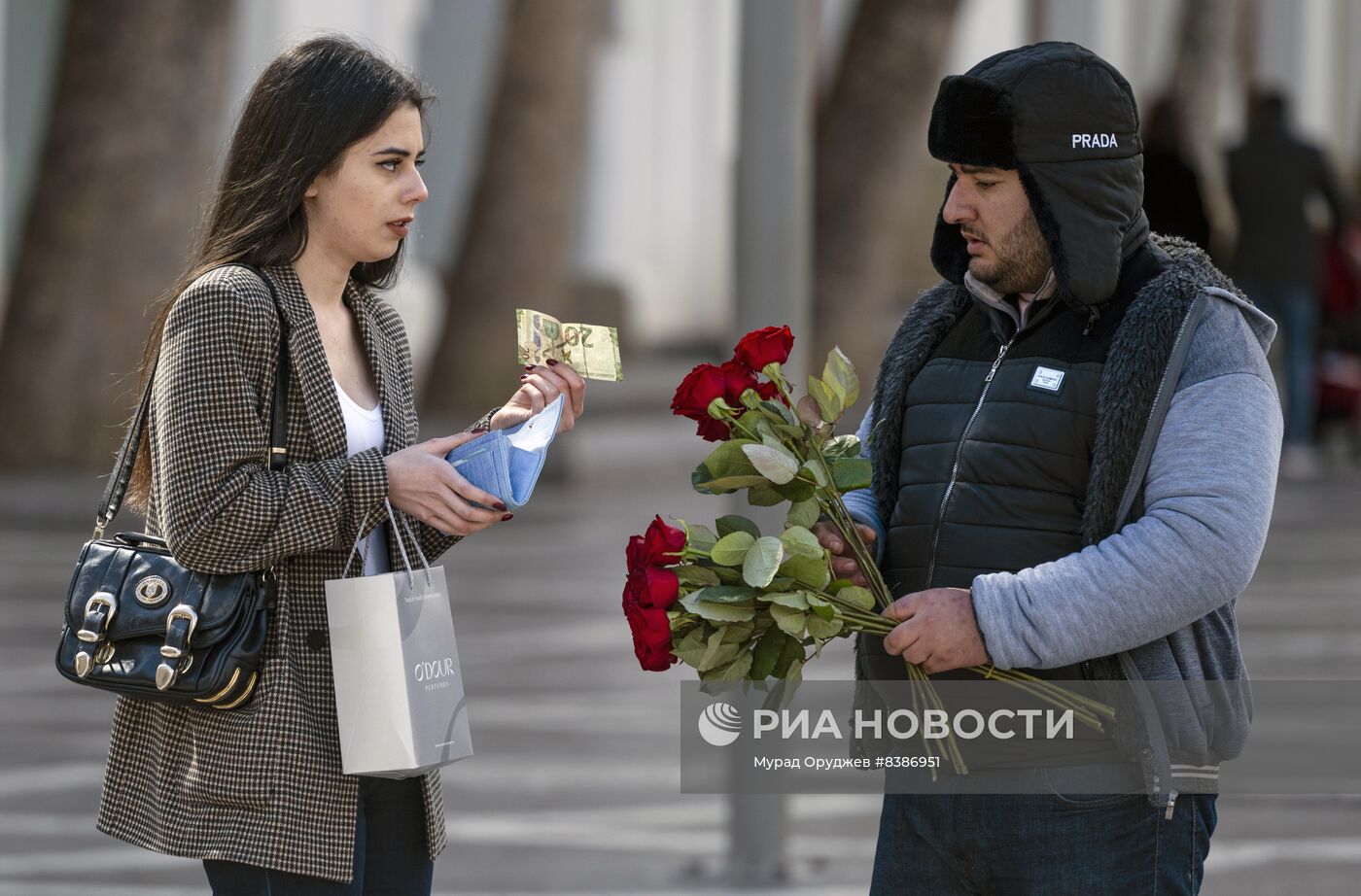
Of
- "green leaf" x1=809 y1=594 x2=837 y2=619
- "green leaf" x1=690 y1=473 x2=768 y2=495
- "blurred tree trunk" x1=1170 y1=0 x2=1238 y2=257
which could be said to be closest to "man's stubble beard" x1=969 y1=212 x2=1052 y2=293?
"green leaf" x1=690 y1=473 x2=768 y2=495

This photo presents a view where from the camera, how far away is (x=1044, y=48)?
10.4ft

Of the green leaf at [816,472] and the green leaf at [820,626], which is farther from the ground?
the green leaf at [816,472]

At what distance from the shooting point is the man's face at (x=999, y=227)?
315 cm

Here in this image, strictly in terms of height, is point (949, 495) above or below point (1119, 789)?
above

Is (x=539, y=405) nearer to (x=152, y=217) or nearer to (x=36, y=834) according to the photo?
(x=36, y=834)

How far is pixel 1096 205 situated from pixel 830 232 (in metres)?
16.6

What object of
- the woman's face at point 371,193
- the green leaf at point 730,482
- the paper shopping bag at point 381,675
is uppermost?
the woman's face at point 371,193

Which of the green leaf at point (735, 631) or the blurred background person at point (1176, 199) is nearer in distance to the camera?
the green leaf at point (735, 631)

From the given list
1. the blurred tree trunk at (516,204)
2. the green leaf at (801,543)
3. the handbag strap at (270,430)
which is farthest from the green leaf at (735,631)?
the blurred tree trunk at (516,204)

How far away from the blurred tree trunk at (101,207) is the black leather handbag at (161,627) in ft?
37.1

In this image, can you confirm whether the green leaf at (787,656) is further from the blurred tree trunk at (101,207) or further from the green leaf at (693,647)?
the blurred tree trunk at (101,207)

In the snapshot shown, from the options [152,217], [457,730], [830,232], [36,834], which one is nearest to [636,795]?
[36,834]

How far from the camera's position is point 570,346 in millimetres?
3389

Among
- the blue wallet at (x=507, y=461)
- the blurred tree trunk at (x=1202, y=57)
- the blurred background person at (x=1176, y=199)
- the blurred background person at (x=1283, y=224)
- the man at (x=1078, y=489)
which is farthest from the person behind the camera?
the blurred tree trunk at (x=1202, y=57)
